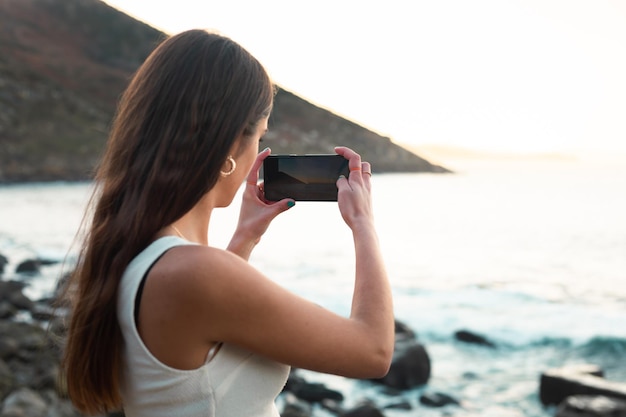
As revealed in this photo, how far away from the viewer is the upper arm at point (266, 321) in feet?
3.75

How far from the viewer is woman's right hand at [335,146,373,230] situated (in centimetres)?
147

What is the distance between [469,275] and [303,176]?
18786mm

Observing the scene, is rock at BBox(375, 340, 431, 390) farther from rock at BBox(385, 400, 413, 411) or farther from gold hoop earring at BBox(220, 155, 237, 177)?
gold hoop earring at BBox(220, 155, 237, 177)

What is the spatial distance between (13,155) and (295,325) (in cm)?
3909

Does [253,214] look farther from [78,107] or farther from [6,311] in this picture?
[78,107]

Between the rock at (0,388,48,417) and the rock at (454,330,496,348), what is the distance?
7.34 meters

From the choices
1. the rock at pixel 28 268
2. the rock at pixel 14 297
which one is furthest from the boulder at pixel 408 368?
the rock at pixel 28 268

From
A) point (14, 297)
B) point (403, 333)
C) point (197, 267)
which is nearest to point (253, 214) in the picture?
point (197, 267)

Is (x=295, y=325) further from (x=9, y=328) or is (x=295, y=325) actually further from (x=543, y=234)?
(x=543, y=234)

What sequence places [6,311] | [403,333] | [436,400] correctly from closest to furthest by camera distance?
1. [436,400]
2. [403,333]
3. [6,311]

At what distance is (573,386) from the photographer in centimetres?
732

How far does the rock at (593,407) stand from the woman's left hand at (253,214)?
219 inches

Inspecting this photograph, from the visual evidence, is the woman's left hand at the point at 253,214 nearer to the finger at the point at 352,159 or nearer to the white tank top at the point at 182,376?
the finger at the point at 352,159

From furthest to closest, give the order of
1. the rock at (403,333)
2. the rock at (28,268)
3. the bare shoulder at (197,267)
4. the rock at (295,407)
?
the rock at (28,268)
the rock at (403,333)
the rock at (295,407)
the bare shoulder at (197,267)
